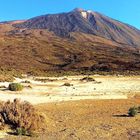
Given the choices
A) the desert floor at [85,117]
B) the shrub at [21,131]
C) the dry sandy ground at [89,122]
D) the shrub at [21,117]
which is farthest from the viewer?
the shrub at [21,117]

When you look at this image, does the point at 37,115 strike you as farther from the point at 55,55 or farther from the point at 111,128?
the point at 55,55

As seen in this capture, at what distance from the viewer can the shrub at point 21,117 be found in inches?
600

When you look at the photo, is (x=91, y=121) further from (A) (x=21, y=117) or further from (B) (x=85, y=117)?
(A) (x=21, y=117)

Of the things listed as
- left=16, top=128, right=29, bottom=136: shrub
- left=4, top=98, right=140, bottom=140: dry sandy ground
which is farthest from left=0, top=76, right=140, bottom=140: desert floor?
left=16, top=128, right=29, bottom=136: shrub

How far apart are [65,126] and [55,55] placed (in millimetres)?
106286

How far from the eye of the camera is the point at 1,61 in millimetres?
102938

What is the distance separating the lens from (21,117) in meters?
15.6

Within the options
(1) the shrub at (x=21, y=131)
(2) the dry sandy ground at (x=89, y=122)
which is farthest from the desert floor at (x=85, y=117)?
(1) the shrub at (x=21, y=131)

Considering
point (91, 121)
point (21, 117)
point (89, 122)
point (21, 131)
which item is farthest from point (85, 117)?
point (21, 131)

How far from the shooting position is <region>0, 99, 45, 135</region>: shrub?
15250 mm

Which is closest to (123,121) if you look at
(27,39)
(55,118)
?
(55,118)

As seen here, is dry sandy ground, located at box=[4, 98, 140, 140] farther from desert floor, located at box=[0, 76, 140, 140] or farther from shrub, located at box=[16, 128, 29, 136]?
shrub, located at box=[16, 128, 29, 136]

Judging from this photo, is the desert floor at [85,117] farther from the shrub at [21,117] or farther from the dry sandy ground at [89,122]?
the shrub at [21,117]

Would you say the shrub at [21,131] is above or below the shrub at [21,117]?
below
